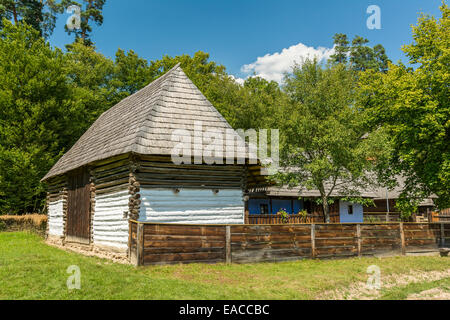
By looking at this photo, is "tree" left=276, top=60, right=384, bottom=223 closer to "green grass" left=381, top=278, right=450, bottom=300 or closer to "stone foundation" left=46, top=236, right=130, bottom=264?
"green grass" left=381, top=278, right=450, bottom=300

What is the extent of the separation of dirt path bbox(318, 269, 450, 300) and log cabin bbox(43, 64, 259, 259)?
5358 mm

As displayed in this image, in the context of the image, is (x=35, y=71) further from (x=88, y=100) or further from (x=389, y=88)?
(x=389, y=88)

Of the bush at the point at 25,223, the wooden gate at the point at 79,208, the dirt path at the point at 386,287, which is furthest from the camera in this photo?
the bush at the point at 25,223

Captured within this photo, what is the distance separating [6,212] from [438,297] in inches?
1026

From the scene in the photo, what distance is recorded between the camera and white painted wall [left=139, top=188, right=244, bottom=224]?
11211mm

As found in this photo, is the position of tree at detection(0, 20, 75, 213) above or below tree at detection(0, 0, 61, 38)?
below

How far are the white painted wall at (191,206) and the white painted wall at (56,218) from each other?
7940mm

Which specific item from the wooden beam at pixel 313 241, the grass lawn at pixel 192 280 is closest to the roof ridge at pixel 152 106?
the grass lawn at pixel 192 280

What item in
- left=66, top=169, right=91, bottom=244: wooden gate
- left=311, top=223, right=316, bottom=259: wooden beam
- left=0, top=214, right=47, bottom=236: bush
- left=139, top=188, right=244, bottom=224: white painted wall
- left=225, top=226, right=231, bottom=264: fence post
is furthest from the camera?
left=0, top=214, right=47, bottom=236: bush

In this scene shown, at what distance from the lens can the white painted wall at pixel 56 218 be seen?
672 inches

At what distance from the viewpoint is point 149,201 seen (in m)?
11.2

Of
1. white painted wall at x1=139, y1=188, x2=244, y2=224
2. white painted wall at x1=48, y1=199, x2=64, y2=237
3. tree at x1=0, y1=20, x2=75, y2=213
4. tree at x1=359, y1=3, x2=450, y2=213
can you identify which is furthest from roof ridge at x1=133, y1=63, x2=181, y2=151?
tree at x1=0, y1=20, x2=75, y2=213

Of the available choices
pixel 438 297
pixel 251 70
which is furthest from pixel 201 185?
pixel 251 70

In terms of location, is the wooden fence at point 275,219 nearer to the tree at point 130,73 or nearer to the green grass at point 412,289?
the green grass at point 412,289
